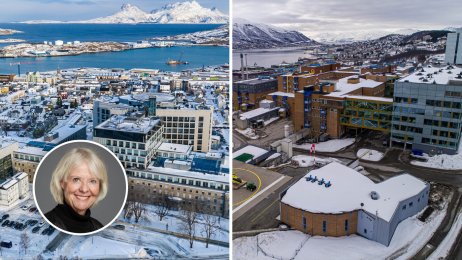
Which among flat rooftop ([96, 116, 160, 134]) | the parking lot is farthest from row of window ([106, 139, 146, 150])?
the parking lot

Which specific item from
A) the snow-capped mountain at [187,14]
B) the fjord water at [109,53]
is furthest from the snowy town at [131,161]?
the snow-capped mountain at [187,14]

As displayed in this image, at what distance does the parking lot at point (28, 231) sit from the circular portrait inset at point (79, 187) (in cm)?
31

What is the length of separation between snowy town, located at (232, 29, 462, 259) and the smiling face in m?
1.69

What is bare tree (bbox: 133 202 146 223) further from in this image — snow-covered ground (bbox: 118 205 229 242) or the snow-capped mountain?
the snow-capped mountain

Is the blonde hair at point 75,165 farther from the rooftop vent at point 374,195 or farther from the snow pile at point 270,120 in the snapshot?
the snow pile at point 270,120

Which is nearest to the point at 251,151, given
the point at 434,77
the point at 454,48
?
the point at 434,77

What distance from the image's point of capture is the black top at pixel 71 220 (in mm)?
3852

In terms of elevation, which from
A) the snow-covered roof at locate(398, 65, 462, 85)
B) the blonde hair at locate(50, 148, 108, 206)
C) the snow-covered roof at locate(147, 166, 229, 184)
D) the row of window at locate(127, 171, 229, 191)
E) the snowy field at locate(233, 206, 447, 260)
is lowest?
the snowy field at locate(233, 206, 447, 260)

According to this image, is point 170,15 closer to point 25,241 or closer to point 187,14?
point 187,14

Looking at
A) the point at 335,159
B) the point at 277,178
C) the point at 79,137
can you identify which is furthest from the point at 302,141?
the point at 79,137

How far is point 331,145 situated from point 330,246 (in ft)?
13.7

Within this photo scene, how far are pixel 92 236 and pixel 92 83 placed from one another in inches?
82.5

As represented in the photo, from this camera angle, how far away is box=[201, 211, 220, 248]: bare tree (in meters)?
4.36

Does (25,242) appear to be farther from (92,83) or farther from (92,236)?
(92,83)
